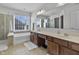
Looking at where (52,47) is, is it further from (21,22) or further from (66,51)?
(21,22)

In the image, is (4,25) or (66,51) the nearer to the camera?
(66,51)

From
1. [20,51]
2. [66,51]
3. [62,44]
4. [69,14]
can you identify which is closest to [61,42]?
[62,44]

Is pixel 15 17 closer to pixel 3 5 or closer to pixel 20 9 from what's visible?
pixel 20 9

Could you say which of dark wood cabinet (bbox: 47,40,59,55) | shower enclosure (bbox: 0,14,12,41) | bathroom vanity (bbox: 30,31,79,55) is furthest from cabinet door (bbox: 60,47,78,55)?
shower enclosure (bbox: 0,14,12,41)

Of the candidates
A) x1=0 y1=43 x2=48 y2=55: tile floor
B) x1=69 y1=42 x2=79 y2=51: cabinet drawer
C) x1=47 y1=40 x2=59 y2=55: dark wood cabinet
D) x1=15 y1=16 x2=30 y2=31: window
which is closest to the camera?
x1=69 y1=42 x2=79 y2=51: cabinet drawer

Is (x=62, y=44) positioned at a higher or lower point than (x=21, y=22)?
lower

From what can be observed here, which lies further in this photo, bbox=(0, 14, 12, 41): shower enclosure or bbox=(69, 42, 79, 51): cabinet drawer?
bbox=(0, 14, 12, 41): shower enclosure

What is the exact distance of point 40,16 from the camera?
2.47 m

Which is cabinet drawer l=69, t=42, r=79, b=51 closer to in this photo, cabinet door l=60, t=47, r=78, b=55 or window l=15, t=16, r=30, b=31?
cabinet door l=60, t=47, r=78, b=55

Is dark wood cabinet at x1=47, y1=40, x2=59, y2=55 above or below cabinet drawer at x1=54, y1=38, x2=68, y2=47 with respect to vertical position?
below
